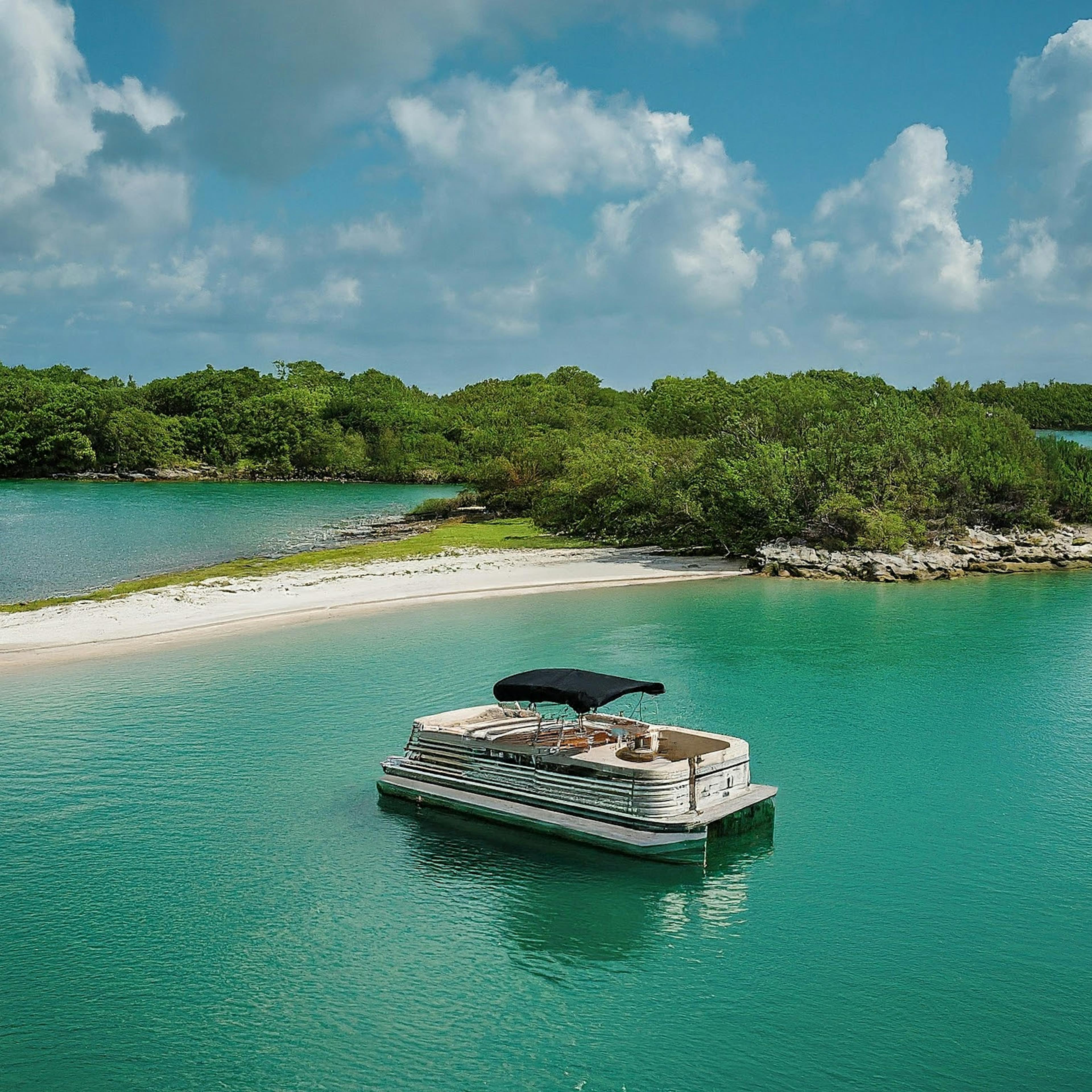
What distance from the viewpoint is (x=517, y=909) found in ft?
46.6

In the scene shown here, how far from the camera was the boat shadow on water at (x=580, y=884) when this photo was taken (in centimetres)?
1345

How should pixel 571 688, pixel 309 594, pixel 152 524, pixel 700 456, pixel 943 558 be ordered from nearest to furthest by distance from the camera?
pixel 571 688, pixel 309 594, pixel 943 558, pixel 700 456, pixel 152 524

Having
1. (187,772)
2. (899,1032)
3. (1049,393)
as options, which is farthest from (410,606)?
(1049,393)

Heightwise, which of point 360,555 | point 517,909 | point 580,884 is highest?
point 360,555

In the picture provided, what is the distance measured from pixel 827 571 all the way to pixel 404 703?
25.1 meters

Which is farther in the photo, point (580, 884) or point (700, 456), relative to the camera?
point (700, 456)

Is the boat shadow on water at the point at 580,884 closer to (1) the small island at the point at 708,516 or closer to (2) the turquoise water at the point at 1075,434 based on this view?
(1) the small island at the point at 708,516

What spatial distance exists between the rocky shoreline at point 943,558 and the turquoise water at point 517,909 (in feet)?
58.8

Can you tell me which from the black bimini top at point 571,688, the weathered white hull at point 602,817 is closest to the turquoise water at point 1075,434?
the black bimini top at point 571,688

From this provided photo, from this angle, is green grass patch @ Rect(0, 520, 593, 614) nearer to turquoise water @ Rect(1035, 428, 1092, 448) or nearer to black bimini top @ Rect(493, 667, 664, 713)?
black bimini top @ Rect(493, 667, 664, 713)

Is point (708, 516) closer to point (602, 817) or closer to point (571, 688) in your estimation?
point (571, 688)

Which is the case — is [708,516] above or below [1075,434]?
below

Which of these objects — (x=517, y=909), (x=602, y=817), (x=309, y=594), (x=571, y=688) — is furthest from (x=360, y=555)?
(x=517, y=909)

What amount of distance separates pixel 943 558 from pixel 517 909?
36.1 m
